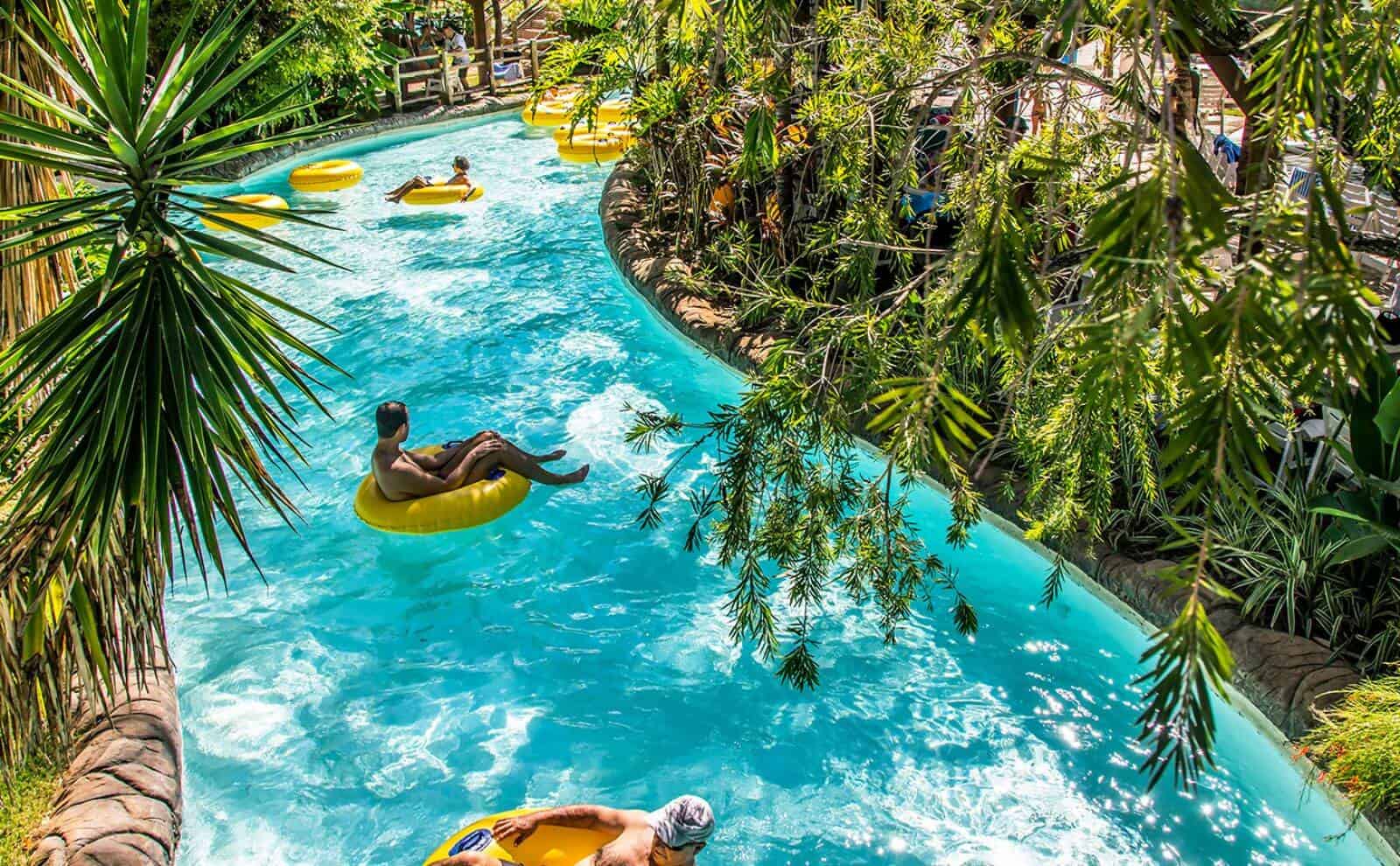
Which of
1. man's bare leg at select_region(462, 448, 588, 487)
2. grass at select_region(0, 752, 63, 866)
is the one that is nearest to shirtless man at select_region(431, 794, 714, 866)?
grass at select_region(0, 752, 63, 866)

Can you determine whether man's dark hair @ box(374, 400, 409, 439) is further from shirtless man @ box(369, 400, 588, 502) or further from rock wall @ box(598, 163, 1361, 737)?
rock wall @ box(598, 163, 1361, 737)

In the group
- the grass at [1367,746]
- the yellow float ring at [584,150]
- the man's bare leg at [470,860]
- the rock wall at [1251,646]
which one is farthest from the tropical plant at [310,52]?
the grass at [1367,746]

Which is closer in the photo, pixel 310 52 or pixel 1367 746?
pixel 1367 746

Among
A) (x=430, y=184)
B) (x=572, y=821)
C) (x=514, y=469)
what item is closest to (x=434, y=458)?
(x=514, y=469)

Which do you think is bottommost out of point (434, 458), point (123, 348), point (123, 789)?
point (123, 789)

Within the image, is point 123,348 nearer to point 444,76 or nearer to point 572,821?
point 572,821

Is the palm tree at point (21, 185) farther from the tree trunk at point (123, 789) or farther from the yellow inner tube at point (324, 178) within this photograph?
the yellow inner tube at point (324, 178)
